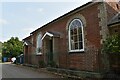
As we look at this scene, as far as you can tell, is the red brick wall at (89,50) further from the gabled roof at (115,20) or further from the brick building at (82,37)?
the gabled roof at (115,20)

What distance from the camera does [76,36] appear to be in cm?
1520

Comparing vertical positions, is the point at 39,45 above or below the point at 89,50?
above

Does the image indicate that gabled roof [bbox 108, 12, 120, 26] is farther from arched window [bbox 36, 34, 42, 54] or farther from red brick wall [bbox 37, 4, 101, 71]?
arched window [bbox 36, 34, 42, 54]

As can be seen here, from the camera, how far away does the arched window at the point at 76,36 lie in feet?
48.3

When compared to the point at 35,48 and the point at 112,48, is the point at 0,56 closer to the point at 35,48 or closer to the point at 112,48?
the point at 35,48

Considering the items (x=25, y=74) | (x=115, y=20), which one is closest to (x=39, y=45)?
(x=25, y=74)

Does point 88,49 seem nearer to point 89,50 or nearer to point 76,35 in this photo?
point 89,50

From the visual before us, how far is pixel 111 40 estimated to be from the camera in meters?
11.4

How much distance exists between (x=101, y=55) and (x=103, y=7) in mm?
3380

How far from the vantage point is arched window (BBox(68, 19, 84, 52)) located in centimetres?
1473

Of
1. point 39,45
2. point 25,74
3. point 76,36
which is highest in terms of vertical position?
Result: point 76,36

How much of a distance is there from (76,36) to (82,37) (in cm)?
85

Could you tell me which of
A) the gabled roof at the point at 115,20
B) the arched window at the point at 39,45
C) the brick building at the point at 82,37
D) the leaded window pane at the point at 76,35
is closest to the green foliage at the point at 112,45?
the brick building at the point at 82,37

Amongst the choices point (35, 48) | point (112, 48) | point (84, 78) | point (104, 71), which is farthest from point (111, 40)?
point (35, 48)
